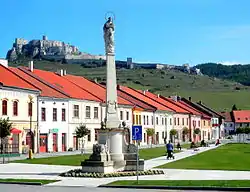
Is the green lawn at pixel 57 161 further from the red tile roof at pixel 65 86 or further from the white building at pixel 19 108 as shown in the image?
the red tile roof at pixel 65 86

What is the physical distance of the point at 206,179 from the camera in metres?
22.5

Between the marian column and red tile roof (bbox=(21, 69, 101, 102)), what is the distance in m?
29.8

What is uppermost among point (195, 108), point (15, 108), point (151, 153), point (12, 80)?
point (12, 80)

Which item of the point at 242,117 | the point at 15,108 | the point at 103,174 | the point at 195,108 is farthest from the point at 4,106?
the point at 242,117

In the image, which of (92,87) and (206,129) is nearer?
(92,87)

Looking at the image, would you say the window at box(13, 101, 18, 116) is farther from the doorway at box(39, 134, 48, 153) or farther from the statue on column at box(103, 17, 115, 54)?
the statue on column at box(103, 17, 115, 54)

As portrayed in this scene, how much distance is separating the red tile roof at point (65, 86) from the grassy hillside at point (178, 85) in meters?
84.4

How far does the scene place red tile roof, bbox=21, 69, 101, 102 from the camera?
59031mm

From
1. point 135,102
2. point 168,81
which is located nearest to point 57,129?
point 135,102

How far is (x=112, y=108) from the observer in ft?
89.6

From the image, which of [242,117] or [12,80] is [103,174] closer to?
[12,80]

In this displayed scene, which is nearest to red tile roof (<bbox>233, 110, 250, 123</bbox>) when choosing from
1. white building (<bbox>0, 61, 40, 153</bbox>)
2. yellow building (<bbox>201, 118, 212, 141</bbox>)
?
yellow building (<bbox>201, 118, 212, 141</bbox>)

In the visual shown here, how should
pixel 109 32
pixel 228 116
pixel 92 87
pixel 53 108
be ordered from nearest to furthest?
1. pixel 109 32
2. pixel 53 108
3. pixel 92 87
4. pixel 228 116

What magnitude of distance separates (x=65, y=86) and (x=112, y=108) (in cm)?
3454
